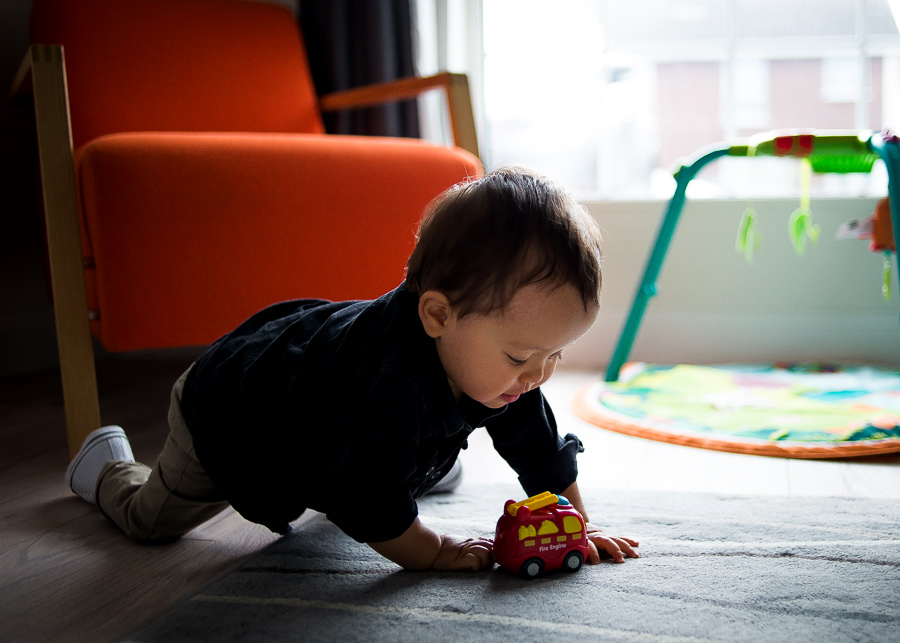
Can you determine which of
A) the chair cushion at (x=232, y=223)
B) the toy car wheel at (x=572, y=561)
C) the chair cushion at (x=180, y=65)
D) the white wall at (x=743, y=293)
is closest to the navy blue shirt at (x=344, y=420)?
the toy car wheel at (x=572, y=561)

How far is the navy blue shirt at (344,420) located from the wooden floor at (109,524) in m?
0.12

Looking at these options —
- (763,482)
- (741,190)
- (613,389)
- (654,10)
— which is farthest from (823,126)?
(763,482)

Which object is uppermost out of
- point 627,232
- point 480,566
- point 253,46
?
point 253,46

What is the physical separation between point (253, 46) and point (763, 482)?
1486 mm

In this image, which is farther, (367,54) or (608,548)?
(367,54)

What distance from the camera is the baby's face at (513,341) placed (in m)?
0.71

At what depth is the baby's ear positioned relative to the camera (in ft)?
2.42

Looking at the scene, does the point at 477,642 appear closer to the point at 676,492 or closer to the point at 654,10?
the point at 676,492

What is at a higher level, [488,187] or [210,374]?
[488,187]

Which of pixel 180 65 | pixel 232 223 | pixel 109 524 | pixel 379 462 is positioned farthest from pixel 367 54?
pixel 379 462

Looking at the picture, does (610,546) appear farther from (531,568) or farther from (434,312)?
(434,312)

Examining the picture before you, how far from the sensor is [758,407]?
4.93 feet

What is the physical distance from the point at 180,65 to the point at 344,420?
1.34 meters

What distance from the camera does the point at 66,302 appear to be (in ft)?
3.93
